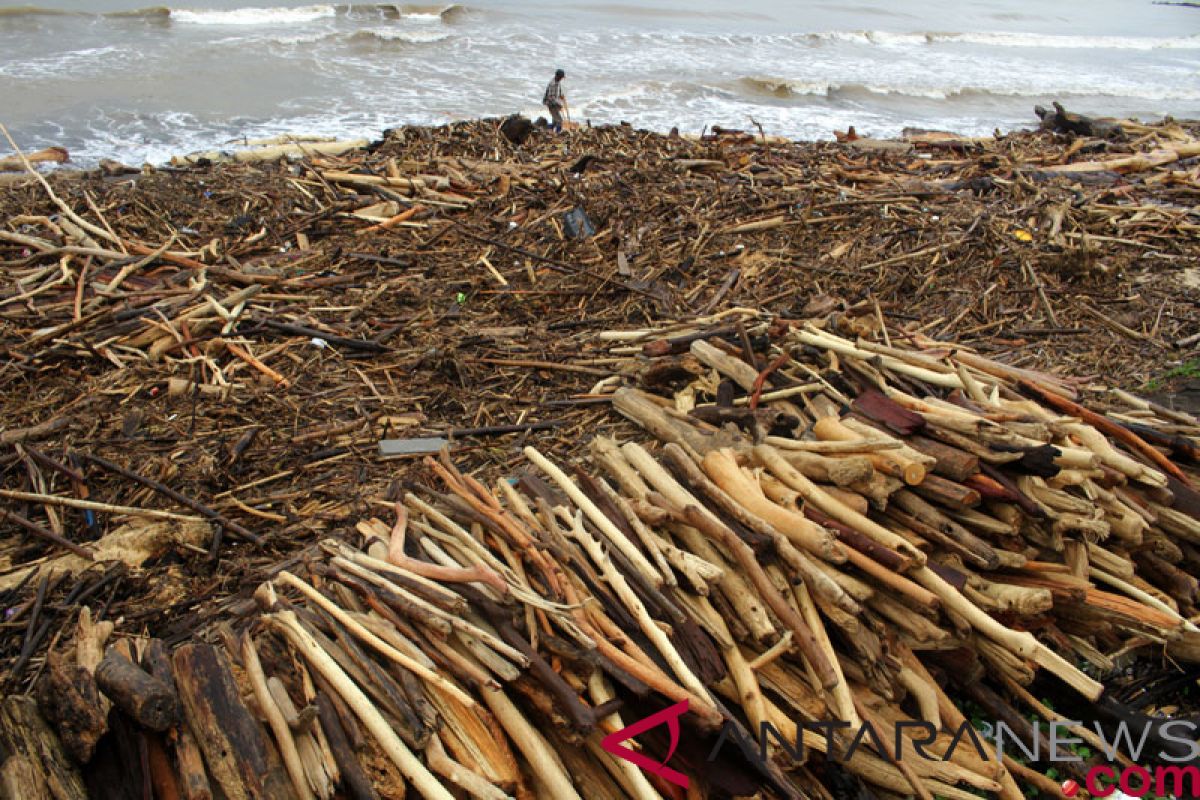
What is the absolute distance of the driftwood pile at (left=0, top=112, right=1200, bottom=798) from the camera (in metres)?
2.41

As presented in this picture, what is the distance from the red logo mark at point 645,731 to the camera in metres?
2.30

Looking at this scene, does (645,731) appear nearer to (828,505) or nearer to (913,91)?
(828,505)

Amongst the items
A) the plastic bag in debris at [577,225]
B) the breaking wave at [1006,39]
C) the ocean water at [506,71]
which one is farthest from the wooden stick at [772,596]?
the breaking wave at [1006,39]

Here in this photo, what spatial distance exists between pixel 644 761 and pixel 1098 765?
1.75 meters

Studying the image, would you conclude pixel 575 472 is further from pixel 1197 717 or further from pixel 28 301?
pixel 28 301

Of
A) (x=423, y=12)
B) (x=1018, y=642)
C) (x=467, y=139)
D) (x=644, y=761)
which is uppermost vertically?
(x=423, y=12)

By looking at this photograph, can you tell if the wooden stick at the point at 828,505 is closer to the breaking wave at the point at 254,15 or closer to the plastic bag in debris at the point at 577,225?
the plastic bag in debris at the point at 577,225

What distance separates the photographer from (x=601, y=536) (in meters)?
2.99

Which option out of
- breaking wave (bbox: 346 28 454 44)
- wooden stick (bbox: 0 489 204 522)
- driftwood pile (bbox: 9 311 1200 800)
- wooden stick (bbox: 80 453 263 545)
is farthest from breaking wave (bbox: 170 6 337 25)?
driftwood pile (bbox: 9 311 1200 800)

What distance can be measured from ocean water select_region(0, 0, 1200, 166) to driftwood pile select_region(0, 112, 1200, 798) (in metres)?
7.17

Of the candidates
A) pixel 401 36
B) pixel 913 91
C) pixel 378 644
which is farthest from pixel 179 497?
pixel 913 91

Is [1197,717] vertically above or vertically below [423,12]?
below

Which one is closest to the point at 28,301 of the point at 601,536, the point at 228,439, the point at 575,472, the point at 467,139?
the point at 228,439

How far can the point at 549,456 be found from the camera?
4.38 m
